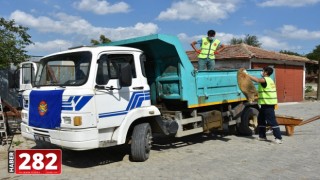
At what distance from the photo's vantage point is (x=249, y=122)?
419 inches

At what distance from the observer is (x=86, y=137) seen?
6.25 m

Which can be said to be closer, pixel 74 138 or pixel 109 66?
pixel 74 138

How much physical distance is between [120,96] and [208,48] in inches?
167

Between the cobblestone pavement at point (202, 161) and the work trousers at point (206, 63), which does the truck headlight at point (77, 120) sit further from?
the work trousers at point (206, 63)

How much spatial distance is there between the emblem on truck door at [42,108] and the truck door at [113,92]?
3.10 feet

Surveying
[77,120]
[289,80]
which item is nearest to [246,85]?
[77,120]

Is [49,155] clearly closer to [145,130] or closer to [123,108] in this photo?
[123,108]

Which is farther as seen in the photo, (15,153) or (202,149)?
(202,149)

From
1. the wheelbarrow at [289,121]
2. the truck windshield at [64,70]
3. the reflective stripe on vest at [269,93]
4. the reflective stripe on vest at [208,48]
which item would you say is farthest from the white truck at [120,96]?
the wheelbarrow at [289,121]

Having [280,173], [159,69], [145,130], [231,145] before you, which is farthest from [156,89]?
[280,173]

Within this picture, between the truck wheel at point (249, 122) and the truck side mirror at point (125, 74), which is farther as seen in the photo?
the truck wheel at point (249, 122)

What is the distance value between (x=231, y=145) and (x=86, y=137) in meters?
4.14

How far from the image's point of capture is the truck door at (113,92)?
654 centimetres

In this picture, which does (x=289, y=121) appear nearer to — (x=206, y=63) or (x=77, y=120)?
(x=206, y=63)
